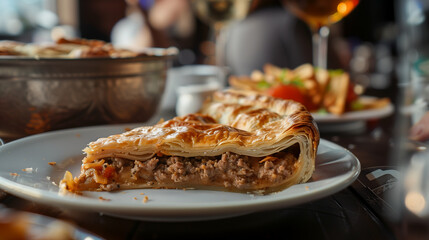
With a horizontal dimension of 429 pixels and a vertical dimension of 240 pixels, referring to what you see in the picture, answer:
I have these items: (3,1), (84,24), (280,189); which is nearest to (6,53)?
(280,189)

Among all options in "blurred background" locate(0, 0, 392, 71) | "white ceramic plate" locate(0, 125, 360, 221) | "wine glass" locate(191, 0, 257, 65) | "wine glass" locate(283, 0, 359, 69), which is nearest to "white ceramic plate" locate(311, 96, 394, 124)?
"white ceramic plate" locate(0, 125, 360, 221)

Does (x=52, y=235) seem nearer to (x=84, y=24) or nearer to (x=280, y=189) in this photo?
(x=280, y=189)

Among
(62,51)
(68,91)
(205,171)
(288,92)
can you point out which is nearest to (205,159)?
(205,171)

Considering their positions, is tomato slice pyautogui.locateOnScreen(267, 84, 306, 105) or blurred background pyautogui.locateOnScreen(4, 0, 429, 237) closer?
tomato slice pyautogui.locateOnScreen(267, 84, 306, 105)

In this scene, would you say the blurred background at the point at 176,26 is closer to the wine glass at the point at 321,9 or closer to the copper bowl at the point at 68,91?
the wine glass at the point at 321,9

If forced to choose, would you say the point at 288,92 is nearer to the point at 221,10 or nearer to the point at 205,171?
the point at 221,10

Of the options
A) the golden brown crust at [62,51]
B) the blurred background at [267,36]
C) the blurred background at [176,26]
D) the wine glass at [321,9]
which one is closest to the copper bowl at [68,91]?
the golden brown crust at [62,51]

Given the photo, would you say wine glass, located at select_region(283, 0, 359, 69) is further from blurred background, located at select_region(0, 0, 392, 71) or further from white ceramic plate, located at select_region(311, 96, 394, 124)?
blurred background, located at select_region(0, 0, 392, 71)
